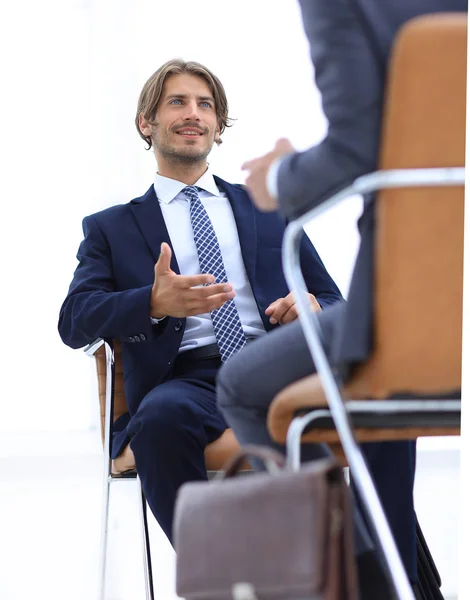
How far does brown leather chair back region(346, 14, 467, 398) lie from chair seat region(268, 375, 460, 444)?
5.2 inches

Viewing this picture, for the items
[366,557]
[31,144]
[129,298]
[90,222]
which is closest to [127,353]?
[129,298]

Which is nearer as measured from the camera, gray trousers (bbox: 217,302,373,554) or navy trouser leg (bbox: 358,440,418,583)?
gray trousers (bbox: 217,302,373,554)

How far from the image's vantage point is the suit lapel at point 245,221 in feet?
8.04

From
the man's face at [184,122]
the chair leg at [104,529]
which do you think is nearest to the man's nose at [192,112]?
the man's face at [184,122]

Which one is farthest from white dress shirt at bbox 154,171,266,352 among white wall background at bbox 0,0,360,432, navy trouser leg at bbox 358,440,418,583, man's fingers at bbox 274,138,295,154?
man's fingers at bbox 274,138,295,154

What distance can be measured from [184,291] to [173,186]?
82 cm

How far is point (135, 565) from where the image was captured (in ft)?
11.1

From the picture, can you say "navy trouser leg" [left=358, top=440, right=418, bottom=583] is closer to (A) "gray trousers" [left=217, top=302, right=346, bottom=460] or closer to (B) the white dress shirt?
(A) "gray trousers" [left=217, top=302, right=346, bottom=460]

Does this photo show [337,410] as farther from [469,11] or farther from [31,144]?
[31,144]

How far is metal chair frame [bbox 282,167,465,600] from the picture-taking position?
1.06 metres

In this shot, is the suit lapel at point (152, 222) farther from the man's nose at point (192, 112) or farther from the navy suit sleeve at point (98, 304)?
the man's nose at point (192, 112)

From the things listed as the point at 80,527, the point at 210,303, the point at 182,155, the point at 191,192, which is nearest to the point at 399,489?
the point at 210,303

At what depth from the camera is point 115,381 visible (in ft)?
8.04

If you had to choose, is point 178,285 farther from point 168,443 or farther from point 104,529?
point 104,529
